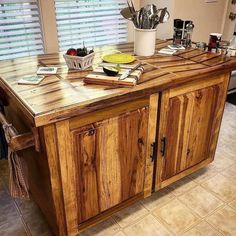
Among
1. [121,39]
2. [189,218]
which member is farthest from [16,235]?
[121,39]

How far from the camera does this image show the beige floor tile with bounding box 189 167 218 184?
1989mm

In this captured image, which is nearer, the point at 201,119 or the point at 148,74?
the point at 148,74

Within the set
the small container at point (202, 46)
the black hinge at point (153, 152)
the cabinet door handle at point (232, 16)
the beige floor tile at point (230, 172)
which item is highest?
the cabinet door handle at point (232, 16)

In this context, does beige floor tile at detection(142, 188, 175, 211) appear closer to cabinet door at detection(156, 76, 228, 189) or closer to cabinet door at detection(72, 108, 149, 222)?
cabinet door at detection(156, 76, 228, 189)

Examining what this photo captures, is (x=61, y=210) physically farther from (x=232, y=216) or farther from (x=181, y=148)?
(x=232, y=216)

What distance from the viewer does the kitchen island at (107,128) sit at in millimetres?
1133

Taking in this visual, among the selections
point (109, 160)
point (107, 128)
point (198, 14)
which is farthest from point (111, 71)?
point (198, 14)

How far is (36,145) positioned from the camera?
3.77ft

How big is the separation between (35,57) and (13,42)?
45 cm

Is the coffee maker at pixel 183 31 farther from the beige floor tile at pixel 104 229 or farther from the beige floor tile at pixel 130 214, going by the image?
the beige floor tile at pixel 104 229

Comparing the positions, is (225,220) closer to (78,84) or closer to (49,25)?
(78,84)

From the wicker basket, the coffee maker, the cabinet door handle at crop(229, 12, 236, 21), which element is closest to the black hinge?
the wicker basket

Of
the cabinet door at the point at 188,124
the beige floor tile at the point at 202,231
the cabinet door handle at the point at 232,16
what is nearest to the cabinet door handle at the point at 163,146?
the cabinet door at the point at 188,124

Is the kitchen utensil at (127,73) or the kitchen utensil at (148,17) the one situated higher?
the kitchen utensil at (148,17)
